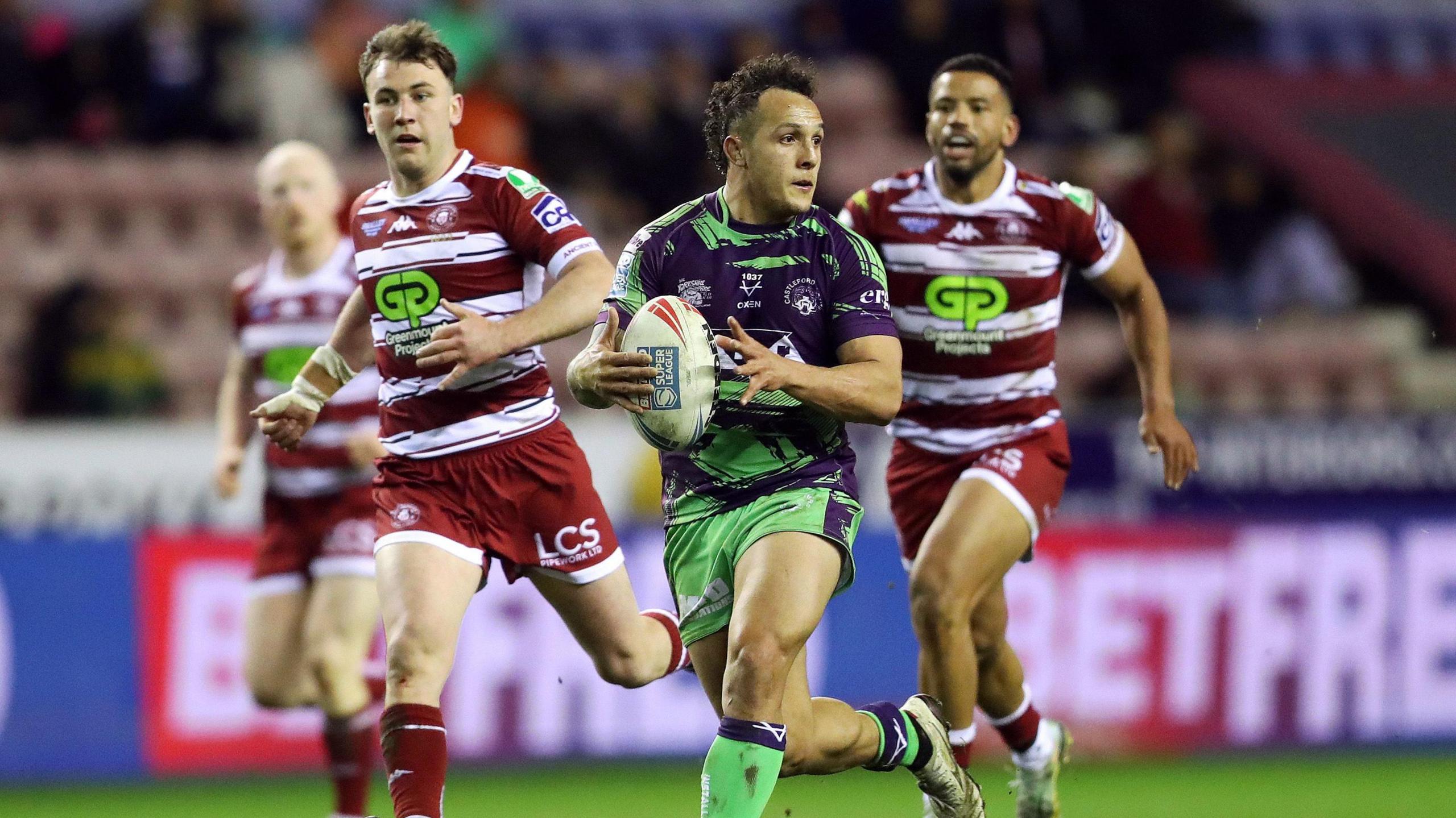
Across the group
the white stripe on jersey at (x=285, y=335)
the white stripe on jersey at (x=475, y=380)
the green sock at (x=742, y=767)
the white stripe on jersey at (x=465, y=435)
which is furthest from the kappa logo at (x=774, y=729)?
the white stripe on jersey at (x=285, y=335)

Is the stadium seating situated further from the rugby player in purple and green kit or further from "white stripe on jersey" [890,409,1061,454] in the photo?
the rugby player in purple and green kit

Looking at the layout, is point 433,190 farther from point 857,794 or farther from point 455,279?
point 857,794

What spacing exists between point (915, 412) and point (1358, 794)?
371cm

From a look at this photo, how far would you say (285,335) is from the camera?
320 inches

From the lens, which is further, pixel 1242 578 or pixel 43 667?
pixel 1242 578

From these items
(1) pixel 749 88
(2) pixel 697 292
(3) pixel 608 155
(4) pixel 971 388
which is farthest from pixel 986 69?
(3) pixel 608 155

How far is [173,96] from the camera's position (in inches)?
541

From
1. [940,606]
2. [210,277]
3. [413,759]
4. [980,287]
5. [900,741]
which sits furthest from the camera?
[210,277]

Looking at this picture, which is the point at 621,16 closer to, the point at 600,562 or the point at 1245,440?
the point at 1245,440

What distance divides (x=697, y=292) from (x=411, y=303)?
38.3 inches

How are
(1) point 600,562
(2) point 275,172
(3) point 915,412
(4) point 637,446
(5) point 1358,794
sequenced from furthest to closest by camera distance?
(4) point 637,446 < (5) point 1358,794 < (2) point 275,172 < (3) point 915,412 < (1) point 600,562

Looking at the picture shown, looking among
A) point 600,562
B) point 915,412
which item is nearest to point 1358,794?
point 915,412

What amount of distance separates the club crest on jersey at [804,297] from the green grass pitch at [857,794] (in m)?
3.17

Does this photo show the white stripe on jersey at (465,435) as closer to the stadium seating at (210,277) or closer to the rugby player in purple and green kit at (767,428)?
the rugby player in purple and green kit at (767,428)
